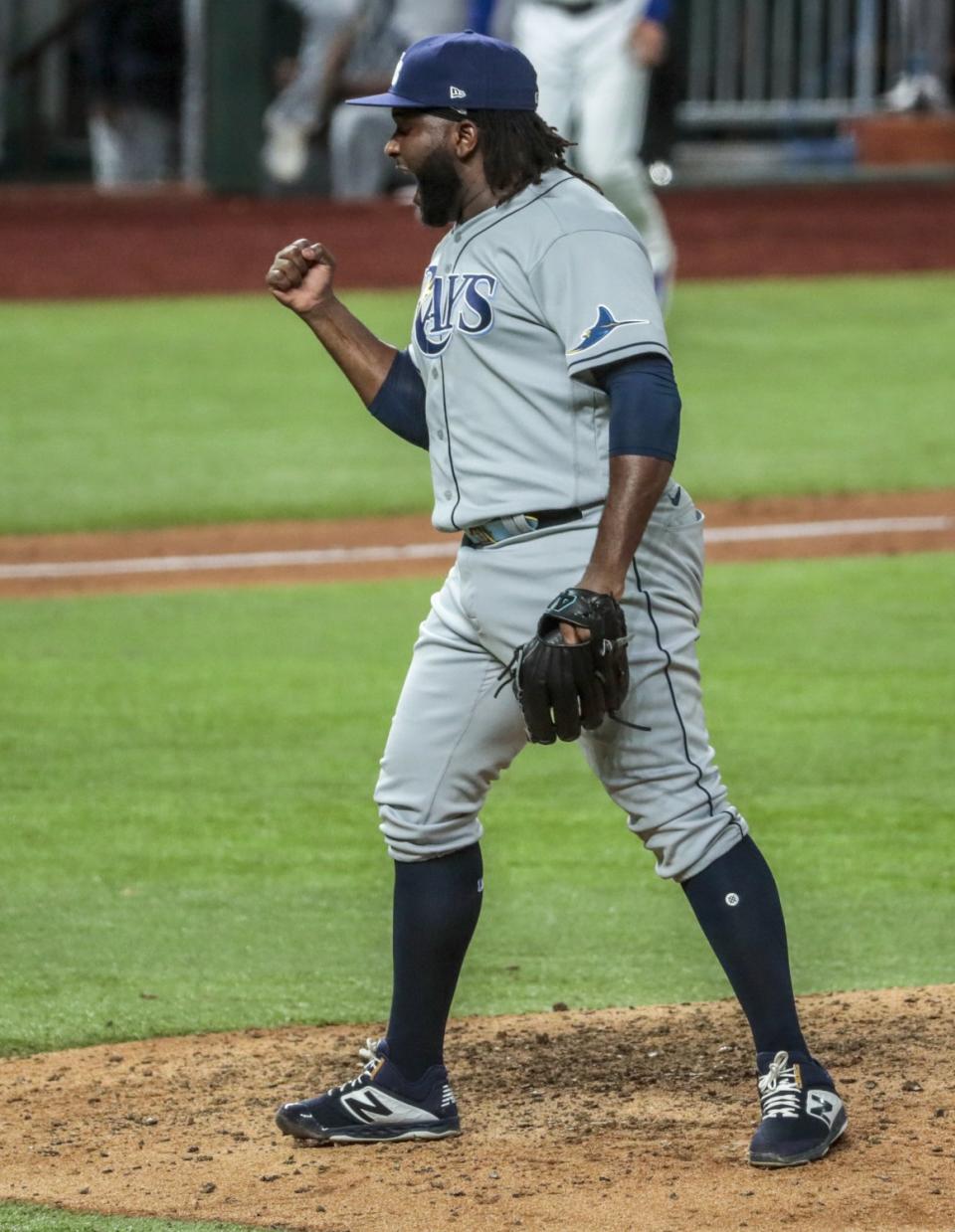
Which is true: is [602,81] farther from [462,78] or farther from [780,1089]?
[780,1089]

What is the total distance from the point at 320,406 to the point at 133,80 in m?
7.89

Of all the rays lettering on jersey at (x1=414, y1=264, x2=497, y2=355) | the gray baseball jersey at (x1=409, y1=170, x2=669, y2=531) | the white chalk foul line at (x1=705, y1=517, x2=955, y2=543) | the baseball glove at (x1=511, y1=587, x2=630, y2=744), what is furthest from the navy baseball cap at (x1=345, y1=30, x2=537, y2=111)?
the white chalk foul line at (x1=705, y1=517, x2=955, y2=543)

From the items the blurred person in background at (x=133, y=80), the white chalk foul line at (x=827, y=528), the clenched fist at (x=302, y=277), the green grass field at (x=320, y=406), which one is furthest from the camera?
the blurred person in background at (x=133, y=80)

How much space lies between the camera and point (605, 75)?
11.6 m

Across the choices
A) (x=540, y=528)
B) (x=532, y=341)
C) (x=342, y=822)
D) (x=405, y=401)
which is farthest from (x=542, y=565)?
(x=342, y=822)

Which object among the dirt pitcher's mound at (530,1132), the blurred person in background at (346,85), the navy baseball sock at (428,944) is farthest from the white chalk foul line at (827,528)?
the blurred person in background at (346,85)

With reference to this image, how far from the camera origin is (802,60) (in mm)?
19547

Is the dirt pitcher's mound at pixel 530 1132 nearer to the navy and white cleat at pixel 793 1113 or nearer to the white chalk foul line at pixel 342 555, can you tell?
the navy and white cleat at pixel 793 1113

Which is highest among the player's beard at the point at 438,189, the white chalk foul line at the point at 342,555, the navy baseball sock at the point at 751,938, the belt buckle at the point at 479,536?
the player's beard at the point at 438,189

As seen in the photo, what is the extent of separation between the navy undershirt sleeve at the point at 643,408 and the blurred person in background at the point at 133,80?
56.6ft

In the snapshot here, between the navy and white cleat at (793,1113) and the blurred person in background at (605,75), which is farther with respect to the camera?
A: the blurred person in background at (605,75)

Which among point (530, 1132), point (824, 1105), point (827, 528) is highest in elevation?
point (824, 1105)

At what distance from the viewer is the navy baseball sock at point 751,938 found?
11.8ft

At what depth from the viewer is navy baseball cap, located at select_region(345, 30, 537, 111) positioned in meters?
3.63
